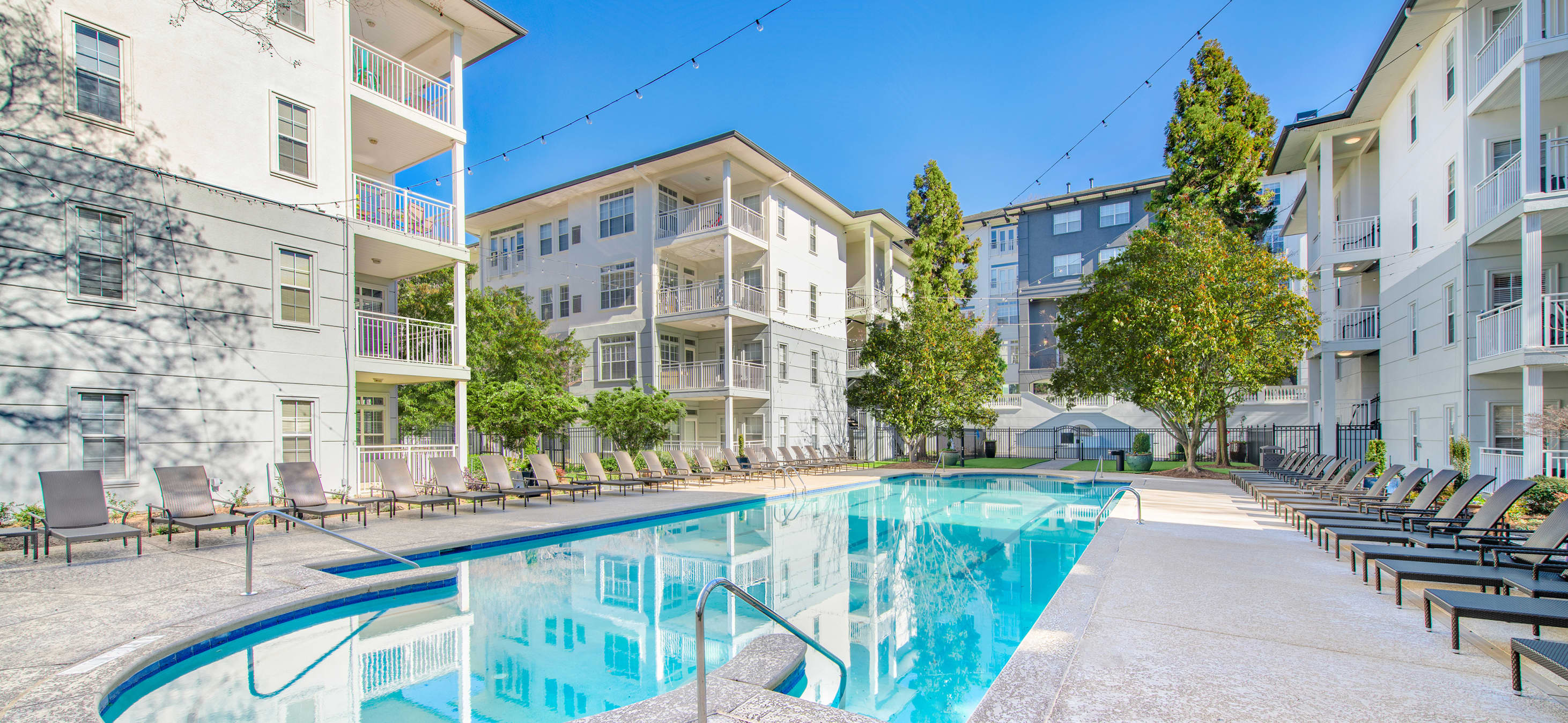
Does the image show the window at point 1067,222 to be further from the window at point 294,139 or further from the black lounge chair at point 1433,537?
the window at point 294,139

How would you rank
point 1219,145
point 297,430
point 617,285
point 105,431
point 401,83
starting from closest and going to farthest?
point 105,431 → point 297,430 → point 401,83 → point 1219,145 → point 617,285

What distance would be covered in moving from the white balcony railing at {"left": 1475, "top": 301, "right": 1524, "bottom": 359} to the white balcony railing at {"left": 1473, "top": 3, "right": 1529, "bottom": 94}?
4.18 metres

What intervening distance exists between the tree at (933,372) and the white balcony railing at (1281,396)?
14.0 meters

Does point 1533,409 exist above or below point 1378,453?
above

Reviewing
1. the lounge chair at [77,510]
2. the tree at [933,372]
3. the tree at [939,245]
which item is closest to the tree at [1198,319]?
the tree at [933,372]

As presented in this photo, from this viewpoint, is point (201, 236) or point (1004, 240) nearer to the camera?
point (201, 236)

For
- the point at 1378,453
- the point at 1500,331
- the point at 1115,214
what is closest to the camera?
the point at 1500,331

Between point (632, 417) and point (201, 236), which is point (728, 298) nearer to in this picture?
point (632, 417)

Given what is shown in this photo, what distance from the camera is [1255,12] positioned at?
11.4 meters

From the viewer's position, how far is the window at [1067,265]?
41344 millimetres

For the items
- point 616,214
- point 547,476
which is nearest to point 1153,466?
point 547,476

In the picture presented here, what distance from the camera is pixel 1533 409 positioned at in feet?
38.2

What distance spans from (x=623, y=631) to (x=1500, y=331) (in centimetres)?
1556

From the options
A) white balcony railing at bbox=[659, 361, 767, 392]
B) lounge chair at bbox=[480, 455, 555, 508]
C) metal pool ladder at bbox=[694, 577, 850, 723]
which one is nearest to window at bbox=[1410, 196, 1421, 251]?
white balcony railing at bbox=[659, 361, 767, 392]
